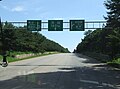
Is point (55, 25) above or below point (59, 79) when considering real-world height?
above

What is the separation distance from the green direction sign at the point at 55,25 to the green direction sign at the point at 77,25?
62.7 inches

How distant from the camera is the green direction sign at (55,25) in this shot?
52188 millimetres

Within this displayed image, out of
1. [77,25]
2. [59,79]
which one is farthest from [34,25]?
[59,79]

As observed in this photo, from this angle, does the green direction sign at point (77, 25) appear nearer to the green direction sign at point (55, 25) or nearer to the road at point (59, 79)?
the green direction sign at point (55, 25)

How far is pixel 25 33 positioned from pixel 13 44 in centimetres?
3154

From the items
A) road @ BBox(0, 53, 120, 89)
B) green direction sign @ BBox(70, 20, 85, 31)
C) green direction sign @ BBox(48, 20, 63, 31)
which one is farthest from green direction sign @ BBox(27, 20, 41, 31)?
road @ BBox(0, 53, 120, 89)

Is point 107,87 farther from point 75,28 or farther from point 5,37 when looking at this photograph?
point 5,37

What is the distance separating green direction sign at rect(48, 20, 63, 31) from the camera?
52188 millimetres

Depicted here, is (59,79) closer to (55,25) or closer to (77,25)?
(77,25)

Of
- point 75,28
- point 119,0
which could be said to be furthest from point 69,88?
point 75,28

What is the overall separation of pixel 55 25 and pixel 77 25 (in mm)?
3193

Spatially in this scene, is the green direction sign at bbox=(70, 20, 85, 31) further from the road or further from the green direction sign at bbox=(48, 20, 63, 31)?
the road

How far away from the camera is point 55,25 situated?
2062 inches

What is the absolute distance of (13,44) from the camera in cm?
9362
